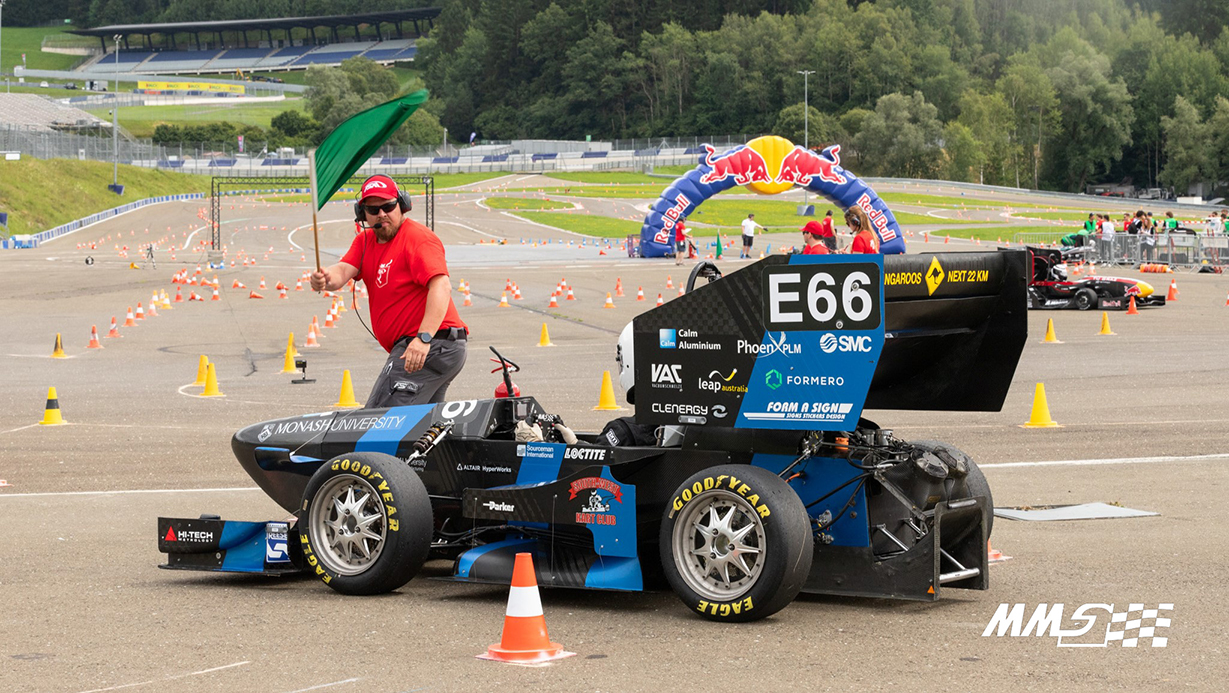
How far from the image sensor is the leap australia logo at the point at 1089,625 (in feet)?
18.6

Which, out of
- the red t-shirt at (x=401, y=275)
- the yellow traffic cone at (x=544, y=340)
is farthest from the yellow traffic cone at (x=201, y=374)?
the red t-shirt at (x=401, y=275)

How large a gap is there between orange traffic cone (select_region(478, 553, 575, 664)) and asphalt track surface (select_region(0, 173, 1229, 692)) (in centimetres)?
12

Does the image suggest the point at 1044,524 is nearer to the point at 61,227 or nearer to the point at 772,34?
the point at 61,227

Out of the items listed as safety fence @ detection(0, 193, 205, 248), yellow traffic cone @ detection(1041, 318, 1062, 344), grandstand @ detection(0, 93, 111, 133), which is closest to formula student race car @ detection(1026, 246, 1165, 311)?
yellow traffic cone @ detection(1041, 318, 1062, 344)

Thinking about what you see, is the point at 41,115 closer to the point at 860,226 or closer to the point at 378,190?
the point at 860,226

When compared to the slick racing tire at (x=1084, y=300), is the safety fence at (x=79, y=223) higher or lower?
higher

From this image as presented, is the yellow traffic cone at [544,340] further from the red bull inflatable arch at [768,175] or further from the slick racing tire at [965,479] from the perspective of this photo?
the red bull inflatable arch at [768,175]

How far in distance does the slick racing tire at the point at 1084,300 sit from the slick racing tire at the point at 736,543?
23888mm

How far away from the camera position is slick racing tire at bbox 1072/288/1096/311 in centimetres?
2811

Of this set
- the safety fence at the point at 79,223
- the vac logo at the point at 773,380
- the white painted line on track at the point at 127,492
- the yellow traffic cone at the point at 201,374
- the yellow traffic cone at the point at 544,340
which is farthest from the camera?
the safety fence at the point at 79,223

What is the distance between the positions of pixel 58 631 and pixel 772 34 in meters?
147

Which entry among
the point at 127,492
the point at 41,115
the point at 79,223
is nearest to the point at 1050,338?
the point at 127,492

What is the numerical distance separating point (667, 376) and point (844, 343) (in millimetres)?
880

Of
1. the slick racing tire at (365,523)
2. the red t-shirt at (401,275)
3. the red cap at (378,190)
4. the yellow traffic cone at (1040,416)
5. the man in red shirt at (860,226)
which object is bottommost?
the yellow traffic cone at (1040,416)
